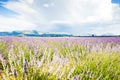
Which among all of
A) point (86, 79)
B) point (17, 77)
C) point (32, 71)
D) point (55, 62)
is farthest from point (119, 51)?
point (17, 77)

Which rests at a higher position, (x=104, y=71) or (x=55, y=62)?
(x=55, y=62)

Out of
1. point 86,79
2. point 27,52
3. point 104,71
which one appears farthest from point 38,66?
point 27,52

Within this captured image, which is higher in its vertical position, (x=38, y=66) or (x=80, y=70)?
(x=38, y=66)

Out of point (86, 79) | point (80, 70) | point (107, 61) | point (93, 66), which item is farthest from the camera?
point (107, 61)

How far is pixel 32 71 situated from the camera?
2836mm

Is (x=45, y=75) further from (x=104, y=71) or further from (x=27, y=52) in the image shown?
(x=27, y=52)

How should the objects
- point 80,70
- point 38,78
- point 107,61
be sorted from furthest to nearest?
point 107,61
point 80,70
point 38,78

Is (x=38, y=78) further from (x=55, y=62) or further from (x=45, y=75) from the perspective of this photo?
(x=55, y=62)

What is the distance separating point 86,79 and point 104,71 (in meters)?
0.77

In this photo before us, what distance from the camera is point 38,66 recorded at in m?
2.73

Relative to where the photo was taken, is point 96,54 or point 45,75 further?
point 96,54

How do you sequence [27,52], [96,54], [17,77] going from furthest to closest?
[27,52] < [96,54] < [17,77]

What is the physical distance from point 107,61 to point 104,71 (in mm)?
714

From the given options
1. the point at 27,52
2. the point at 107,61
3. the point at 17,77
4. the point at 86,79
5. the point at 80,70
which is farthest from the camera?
the point at 27,52
